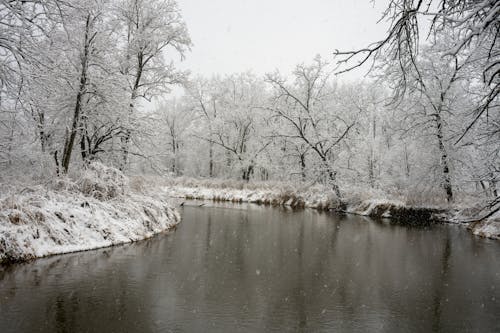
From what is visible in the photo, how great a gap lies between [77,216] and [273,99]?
63.8 feet

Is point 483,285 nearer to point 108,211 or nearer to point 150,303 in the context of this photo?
point 150,303

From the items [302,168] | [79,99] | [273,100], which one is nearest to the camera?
[79,99]

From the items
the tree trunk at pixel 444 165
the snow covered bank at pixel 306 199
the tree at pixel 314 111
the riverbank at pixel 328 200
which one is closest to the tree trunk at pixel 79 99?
the riverbank at pixel 328 200

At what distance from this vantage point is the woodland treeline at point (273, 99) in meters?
3.65

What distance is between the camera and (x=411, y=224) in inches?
730

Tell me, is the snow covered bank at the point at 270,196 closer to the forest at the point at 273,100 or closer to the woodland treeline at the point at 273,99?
the forest at the point at 273,100

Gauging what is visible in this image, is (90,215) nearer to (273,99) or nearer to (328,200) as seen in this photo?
(328,200)

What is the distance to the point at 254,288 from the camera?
6945mm

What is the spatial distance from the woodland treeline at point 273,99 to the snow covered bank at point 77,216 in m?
1.22

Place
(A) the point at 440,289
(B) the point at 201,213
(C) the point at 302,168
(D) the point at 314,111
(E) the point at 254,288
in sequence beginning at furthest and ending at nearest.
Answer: (D) the point at 314,111, (C) the point at 302,168, (B) the point at 201,213, (A) the point at 440,289, (E) the point at 254,288

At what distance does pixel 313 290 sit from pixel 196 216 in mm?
11300

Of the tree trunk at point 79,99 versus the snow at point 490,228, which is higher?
the tree trunk at point 79,99

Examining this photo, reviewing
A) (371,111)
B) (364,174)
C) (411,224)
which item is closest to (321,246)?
(411,224)

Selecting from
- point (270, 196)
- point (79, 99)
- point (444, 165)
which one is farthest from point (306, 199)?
point (79, 99)
